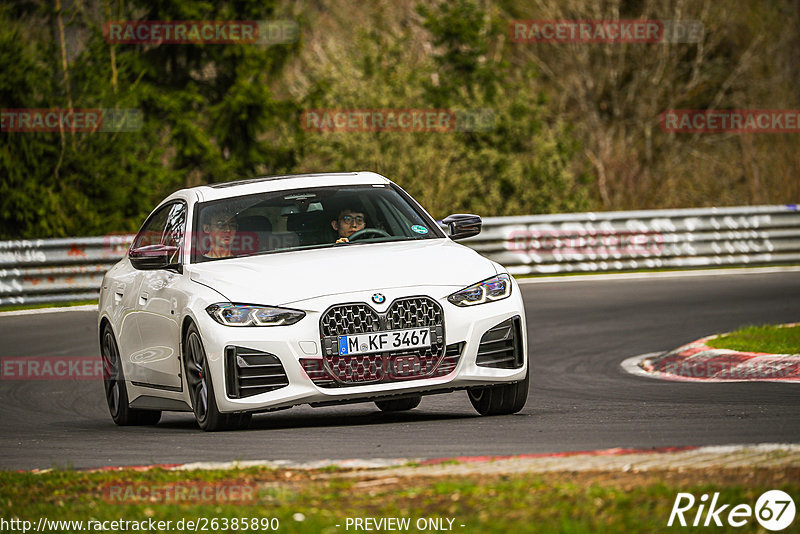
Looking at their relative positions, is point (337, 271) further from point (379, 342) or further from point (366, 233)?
point (366, 233)

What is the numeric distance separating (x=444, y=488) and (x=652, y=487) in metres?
0.84

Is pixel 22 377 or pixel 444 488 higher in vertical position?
pixel 444 488

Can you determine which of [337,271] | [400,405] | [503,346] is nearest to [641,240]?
[400,405]

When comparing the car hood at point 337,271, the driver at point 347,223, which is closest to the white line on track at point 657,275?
the driver at point 347,223

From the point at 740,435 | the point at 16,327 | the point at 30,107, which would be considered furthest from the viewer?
the point at 30,107

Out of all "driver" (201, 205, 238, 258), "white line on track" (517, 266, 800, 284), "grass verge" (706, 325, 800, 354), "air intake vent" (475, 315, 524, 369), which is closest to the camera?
"air intake vent" (475, 315, 524, 369)

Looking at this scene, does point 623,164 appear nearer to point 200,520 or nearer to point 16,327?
point 16,327

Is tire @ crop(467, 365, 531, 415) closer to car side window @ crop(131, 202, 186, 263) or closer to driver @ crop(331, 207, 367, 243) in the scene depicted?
driver @ crop(331, 207, 367, 243)

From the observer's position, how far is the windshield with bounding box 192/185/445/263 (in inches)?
374

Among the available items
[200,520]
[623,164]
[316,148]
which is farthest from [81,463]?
[623,164]

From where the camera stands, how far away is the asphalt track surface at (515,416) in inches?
293

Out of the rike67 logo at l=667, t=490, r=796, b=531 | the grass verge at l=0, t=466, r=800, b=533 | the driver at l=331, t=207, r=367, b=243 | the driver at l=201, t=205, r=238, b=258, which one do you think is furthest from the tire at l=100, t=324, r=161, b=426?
the rike67 logo at l=667, t=490, r=796, b=531

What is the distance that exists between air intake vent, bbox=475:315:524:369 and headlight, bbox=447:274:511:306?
0.17 m

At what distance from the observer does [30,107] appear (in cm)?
2233
